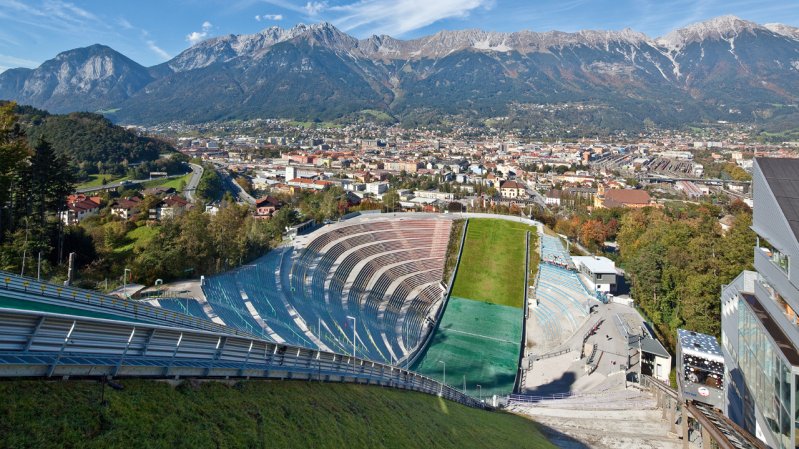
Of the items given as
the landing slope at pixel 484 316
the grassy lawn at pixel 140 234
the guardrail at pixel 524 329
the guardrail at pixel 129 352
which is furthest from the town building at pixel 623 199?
the guardrail at pixel 129 352

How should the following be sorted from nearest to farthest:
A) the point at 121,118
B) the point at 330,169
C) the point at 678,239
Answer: the point at 678,239 → the point at 330,169 → the point at 121,118

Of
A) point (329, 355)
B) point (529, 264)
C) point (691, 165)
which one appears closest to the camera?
point (329, 355)

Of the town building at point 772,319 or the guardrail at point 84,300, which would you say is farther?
the guardrail at point 84,300

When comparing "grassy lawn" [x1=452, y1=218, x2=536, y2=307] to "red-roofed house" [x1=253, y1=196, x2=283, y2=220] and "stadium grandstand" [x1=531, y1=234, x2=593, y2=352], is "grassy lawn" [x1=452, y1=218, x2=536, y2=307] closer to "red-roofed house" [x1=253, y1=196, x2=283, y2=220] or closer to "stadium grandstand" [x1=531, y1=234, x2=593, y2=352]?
"stadium grandstand" [x1=531, y1=234, x2=593, y2=352]

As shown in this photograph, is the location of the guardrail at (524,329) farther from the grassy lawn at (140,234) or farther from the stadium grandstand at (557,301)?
the grassy lawn at (140,234)

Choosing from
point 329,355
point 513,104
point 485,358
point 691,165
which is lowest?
point 485,358

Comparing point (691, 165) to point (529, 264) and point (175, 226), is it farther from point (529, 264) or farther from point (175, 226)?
point (175, 226)

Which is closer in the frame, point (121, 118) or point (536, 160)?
point (536, 160)

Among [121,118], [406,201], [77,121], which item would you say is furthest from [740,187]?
[121,118]
